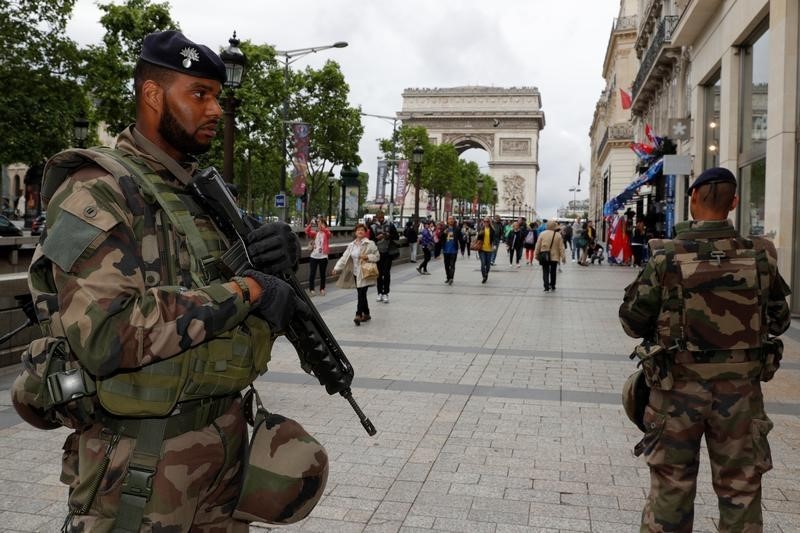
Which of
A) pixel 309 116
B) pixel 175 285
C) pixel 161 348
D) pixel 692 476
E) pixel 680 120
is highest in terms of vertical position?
pixel 309 116

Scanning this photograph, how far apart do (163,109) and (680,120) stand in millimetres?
21010

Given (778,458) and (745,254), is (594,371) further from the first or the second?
(745,254)

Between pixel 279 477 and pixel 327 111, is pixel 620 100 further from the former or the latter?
pixel 279 477

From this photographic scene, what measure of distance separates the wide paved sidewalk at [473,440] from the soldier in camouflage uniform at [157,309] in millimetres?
2015

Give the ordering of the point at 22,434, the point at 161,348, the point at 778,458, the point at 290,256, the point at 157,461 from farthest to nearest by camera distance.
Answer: the point at 22,434
the point at 778,458
the point at 290,256
the point at 157,461
the point at 161,348

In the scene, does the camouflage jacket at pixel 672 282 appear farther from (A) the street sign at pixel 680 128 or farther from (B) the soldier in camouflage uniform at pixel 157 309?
(A) the street sign at pixel 680 128

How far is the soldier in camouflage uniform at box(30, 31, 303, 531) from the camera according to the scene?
1.71 meters

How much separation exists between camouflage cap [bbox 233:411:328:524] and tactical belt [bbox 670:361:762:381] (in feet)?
5.58

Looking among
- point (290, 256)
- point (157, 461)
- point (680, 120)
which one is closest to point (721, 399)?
point (290, 256)

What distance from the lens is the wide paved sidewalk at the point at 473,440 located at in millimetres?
3912

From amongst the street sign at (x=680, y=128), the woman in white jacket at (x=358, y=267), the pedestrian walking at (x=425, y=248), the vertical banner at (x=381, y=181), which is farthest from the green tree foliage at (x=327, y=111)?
the woman in white jacket at (x=358, y=267)

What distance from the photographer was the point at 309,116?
45.2 meters

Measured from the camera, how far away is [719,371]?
9.95 feet

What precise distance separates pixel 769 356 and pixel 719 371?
0.28 meters
